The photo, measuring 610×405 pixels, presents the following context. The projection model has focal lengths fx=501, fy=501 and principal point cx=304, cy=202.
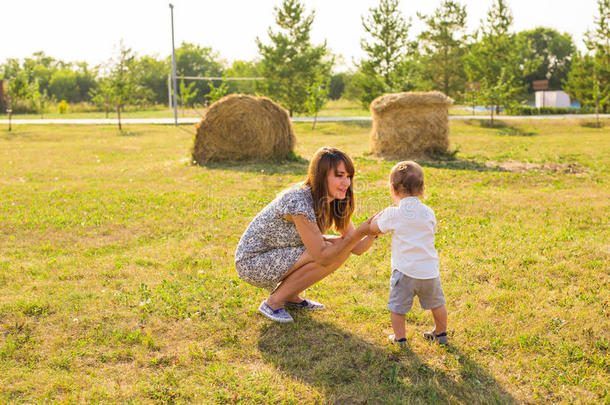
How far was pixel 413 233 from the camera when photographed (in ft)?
11.5

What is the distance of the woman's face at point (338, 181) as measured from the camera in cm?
378

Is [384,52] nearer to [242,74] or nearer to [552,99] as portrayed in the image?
[552,99]

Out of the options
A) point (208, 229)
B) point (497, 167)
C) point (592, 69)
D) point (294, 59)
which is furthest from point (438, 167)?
point (592, 69)

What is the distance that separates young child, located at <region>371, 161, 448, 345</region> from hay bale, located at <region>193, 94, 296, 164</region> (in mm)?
10353

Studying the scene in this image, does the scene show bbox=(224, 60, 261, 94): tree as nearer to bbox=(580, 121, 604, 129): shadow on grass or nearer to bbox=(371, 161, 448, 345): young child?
bbox=(580, 121, 604, 129): shadow on grass

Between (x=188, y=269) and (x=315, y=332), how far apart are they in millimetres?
1986

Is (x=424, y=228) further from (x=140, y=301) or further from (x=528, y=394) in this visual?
(x=140, y=301)

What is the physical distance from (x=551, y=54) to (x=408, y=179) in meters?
65.7

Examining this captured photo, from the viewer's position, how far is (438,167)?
12320mm

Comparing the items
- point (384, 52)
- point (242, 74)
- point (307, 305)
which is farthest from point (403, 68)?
point (242, 74)

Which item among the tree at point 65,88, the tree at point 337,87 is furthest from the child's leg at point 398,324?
the tree at point 65,88

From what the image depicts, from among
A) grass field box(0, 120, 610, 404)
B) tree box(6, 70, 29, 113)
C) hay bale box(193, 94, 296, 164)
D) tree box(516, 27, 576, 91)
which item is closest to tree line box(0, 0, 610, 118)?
tree box(6, 70, 29, 113)

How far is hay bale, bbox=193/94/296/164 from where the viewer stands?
536 inches

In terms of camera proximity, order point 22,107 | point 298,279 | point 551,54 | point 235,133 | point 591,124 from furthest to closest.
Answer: point 551,54 < point 22,107 < point 591,124 < point 235,133 < point 298,279
